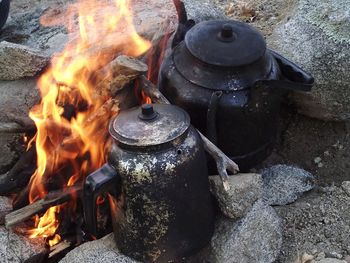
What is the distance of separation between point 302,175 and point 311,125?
0.47m

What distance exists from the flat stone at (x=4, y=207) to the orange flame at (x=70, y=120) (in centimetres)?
13

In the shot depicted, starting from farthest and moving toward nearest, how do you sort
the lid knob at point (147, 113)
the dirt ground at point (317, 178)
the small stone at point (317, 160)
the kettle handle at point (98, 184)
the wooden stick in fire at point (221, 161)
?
the small stone at point (317, 160) < the dirt ground at point (317, 178) < the wooden stick in fire at point (221, 161) < the lid knob at point (147, 113) < the kettle handle at point (98, 184)

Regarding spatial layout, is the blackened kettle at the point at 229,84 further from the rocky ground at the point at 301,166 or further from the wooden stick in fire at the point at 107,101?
the rocky ground at the point at 301,166

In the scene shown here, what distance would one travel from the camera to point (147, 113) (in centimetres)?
222

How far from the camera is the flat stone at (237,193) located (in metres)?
2.42

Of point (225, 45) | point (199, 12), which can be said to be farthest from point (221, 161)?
point (199, 12)

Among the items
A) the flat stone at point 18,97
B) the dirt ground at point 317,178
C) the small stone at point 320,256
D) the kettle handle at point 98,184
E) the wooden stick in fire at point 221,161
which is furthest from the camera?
the flat stone at point 18,97

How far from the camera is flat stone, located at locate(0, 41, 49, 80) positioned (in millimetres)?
2864

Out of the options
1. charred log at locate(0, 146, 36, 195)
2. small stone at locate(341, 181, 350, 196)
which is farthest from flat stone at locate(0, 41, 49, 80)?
small stone at locate(341, 181, 350, 196)

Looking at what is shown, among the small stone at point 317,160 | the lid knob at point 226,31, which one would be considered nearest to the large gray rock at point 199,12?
the lid knob at point 226,31

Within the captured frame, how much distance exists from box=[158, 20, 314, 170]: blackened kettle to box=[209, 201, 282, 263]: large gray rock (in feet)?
1.29

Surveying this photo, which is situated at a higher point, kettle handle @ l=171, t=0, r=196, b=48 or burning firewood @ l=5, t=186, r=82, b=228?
kettle handle @ l=171, t=0, r=196, b=48

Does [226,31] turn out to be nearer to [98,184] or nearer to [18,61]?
[98,184]

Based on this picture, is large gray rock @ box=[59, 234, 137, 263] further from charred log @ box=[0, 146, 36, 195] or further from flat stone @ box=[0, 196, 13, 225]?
charred log @ box=[0, 146, 36, 195]
